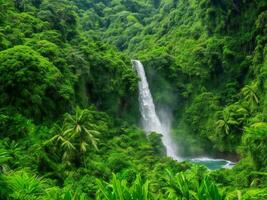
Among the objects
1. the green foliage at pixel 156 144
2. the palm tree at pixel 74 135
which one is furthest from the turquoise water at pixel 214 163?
the palm tree at pixel 74 135

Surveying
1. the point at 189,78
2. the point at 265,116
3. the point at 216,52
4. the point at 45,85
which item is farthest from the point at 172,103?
the point at 45,85

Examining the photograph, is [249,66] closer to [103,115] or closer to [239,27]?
[239,27]

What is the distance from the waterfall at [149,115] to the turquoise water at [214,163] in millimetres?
3413

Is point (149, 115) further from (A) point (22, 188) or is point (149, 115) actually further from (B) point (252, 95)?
(A) point (22, 188)

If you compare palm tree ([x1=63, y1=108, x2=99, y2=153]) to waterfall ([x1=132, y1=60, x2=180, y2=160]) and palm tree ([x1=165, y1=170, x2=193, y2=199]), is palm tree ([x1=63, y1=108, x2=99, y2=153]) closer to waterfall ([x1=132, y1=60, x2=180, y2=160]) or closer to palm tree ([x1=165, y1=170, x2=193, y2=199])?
palm tree ([x1=165, y1=170, x2=193, y2=199])

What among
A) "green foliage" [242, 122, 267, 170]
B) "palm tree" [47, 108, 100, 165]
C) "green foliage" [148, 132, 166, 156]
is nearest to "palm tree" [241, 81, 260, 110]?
"green foliage" [148, 132, 166, 156]

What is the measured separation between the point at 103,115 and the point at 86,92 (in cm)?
383

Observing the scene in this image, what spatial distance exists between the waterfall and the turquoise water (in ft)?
11.2

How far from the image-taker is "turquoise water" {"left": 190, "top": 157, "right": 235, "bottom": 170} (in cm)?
5384

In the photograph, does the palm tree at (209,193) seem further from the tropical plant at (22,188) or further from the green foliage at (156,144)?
the green foliage at (156,144)

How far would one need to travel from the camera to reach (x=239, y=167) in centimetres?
4356

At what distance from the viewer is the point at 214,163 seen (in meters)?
55.8

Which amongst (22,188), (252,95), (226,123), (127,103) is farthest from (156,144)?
(22,188)

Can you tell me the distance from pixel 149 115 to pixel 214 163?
Answer: 1152 centimetres
